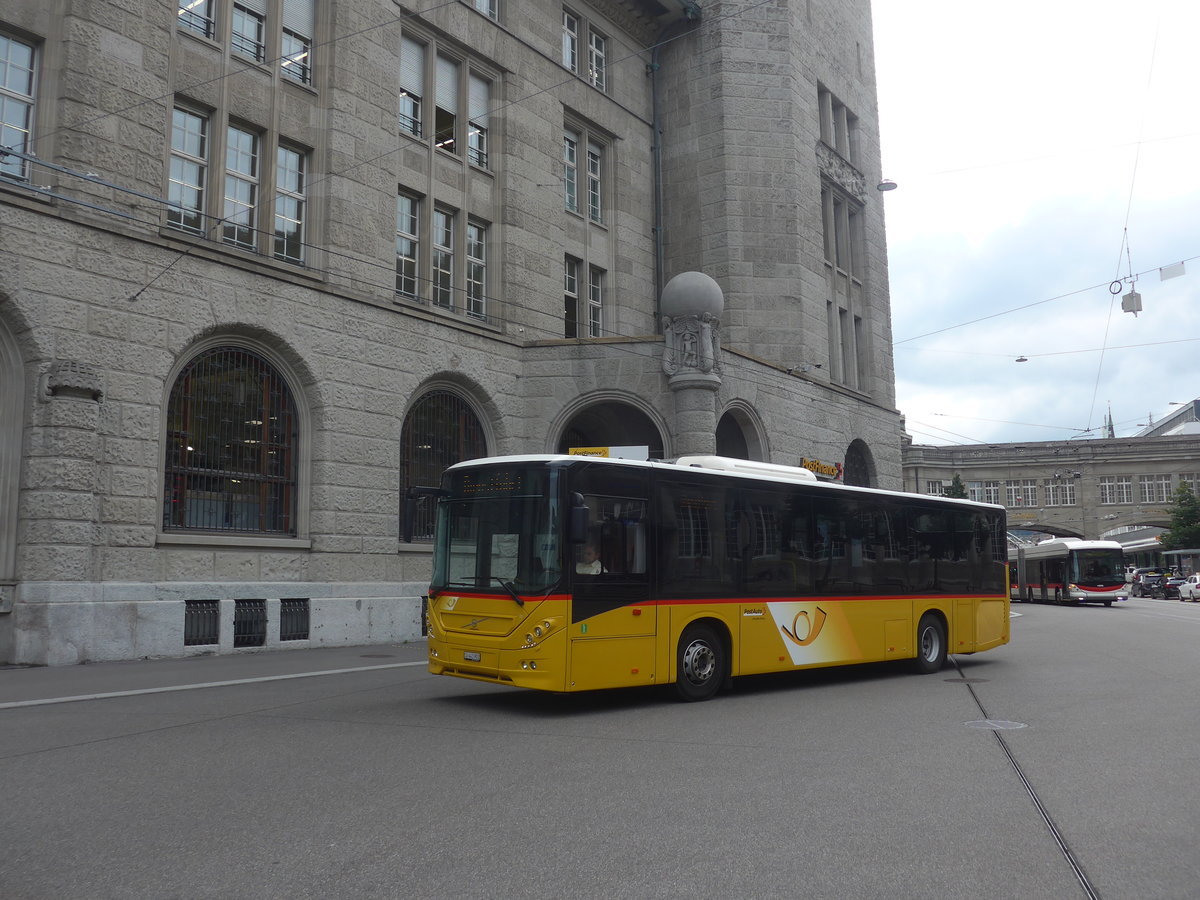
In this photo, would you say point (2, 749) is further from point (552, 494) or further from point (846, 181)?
point (846, 181)

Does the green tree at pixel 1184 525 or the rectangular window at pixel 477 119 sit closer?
the rectangular window at pixel 477 119

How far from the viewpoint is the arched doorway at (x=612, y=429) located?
24.9 m

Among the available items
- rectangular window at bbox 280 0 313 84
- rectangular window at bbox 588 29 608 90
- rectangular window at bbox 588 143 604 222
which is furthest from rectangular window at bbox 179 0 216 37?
rectangular window at bbox 588 29 608 90

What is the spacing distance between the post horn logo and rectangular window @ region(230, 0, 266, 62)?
1402 centimetres

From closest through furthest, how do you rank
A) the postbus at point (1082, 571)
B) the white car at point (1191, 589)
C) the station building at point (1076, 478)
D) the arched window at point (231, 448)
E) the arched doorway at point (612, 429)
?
the arched window at point (231, 448) < the arched doorway at point (612, 429) < the postbus at point (1082, 571) < the white car at point (1191, 589) < the station building at point (1076, 478)

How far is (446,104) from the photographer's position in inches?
915

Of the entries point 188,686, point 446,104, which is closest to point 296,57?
point 446,104

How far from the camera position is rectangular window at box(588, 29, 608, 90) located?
92.5 feet

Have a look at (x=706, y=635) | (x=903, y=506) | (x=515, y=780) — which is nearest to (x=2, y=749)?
Result: (x=515, y=780)

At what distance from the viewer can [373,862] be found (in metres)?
5.06

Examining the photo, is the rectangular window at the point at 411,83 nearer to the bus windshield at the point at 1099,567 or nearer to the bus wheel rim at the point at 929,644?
the bus wheel rim at the point at 929,644

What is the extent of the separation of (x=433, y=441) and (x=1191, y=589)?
47.8 meters

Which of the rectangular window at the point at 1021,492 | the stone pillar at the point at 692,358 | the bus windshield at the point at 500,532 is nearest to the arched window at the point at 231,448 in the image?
the bus windshield at the point at 500,532

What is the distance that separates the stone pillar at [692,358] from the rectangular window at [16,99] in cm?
1275
